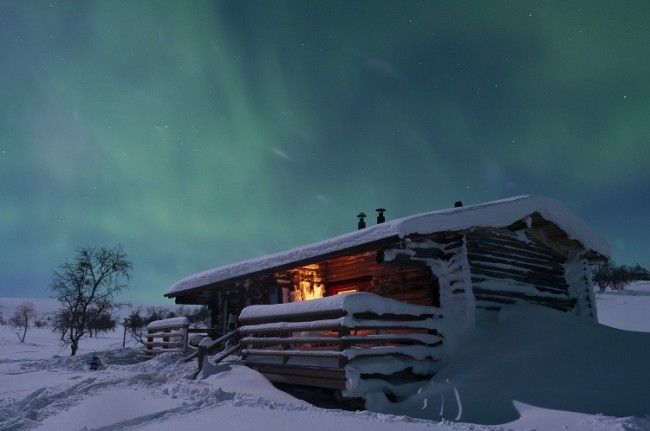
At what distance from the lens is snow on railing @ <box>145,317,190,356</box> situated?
582 inches

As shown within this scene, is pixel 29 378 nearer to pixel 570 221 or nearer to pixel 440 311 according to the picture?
pixel 440 311

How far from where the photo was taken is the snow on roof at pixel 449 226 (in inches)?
338

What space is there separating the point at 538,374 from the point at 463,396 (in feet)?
4.15

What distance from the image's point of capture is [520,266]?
11430 mm

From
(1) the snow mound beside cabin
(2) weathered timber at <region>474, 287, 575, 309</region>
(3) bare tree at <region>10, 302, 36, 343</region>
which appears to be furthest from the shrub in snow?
(3) bare tree at <region>10, 302, 36, 343</region>

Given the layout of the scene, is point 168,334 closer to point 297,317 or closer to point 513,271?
point 297,317

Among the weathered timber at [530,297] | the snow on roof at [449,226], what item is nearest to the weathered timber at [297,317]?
the snow on roof at [449,226]

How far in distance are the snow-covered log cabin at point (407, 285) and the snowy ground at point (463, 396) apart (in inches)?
26.5

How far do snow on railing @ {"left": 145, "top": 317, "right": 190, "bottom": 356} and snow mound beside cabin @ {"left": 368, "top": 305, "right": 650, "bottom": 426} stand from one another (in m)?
9.43

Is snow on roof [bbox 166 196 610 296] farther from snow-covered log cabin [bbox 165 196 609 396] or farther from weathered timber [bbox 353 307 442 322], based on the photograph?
weathered timber [bbox 353 307 442 322]

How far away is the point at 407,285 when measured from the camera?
432 inches

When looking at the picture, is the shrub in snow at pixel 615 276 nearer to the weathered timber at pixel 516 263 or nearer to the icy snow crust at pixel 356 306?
the weathered timber at pixel 516 263

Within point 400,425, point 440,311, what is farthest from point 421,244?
point 400,425

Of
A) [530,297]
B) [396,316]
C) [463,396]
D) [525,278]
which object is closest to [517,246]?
[525,278]
